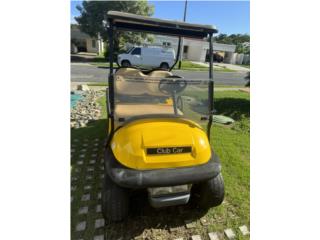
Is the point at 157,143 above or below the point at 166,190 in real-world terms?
above

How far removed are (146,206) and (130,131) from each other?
0.86 metres

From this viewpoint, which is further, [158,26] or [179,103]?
[179,103]

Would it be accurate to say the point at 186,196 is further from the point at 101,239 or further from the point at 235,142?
the point at 235,142

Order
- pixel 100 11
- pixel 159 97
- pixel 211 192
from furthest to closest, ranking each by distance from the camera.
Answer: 1. pixel 100 11
2. pixel 159 97
3. pixel 211 192

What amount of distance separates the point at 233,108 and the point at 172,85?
432cm

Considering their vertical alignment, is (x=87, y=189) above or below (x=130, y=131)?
below

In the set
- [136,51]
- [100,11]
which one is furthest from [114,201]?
[100,11]

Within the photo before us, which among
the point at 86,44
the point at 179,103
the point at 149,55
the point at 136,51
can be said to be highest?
the point at 86,44

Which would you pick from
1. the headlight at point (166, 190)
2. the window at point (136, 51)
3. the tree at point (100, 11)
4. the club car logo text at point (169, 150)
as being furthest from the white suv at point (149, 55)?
Result: the headlight at point (166, 190)

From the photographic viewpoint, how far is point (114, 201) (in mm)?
1809

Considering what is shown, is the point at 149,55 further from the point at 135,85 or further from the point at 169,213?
the point at 169,213

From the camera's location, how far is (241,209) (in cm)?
226

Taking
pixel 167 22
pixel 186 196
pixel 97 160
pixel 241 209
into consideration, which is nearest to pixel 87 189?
pixel 97 160

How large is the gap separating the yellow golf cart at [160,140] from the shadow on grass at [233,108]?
339 cm
